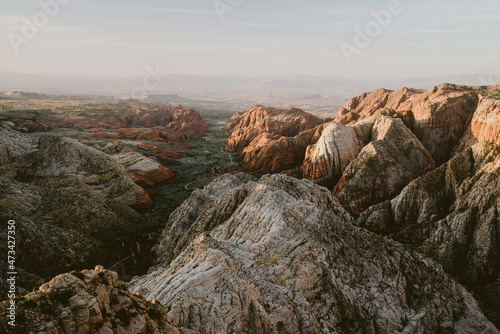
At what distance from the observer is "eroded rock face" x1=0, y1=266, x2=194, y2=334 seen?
675cm

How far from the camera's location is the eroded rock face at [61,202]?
23.2m

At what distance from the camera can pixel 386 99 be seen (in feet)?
287

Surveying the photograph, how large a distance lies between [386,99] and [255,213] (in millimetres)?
84511

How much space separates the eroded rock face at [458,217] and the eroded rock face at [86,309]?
21.3 metres

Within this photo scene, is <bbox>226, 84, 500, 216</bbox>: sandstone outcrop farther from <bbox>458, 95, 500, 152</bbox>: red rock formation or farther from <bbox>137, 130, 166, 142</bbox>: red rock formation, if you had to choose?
<bbox>137, 130, 166, 142</bbox>: red rock formation

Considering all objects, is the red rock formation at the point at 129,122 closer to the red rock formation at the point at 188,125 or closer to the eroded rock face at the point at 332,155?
the red rock formation at the point at 188,125

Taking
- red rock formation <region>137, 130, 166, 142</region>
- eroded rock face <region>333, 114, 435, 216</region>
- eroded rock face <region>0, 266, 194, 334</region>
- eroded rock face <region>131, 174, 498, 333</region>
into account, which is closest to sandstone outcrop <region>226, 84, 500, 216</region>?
eroded rock face <region>333, 114, 435, 216</region>

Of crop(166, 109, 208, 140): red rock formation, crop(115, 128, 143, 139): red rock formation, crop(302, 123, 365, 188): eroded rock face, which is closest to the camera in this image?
crop(302, 123, 365, 188): eroded rock face

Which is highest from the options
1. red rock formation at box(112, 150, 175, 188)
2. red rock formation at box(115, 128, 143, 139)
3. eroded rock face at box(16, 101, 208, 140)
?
eroded rock face at box(16, 101, 208, 140)

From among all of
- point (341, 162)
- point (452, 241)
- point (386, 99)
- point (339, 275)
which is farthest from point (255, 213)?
point (386, 99)

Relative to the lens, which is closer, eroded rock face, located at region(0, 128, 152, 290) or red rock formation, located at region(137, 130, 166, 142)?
eroded rock face, located at region(0, 128, 152, 290)

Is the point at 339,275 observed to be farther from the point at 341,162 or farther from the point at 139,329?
the point at 341,162

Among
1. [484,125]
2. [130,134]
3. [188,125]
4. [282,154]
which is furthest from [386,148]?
[188,125]

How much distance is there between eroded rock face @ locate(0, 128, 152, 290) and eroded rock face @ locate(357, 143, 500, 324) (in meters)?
28.5
